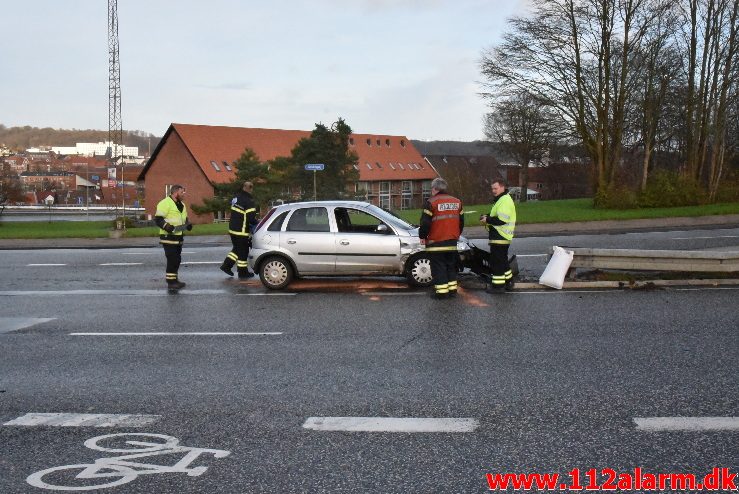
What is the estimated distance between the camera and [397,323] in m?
8.88

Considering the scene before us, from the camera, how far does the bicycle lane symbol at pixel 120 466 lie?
167 inches

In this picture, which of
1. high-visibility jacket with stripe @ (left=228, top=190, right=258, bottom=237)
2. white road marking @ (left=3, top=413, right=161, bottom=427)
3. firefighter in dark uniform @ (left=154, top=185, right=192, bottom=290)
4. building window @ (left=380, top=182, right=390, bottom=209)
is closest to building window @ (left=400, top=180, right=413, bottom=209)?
building window @ (left=380, top=182, right=390, bottom=209)

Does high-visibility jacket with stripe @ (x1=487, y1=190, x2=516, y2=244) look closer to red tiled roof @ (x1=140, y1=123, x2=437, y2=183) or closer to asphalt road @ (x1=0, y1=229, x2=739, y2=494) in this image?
asphalt road @ (x1=0, y1=229, x2=739, y2=494)

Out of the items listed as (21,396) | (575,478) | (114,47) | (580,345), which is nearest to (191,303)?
(21,396)

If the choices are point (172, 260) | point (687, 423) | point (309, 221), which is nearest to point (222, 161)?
point (172, 260)

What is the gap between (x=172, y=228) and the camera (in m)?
12.5

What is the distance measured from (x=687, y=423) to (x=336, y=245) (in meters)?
7.62

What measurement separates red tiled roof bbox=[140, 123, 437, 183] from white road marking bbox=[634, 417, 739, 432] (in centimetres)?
6616

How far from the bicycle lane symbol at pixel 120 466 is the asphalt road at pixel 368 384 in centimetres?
2

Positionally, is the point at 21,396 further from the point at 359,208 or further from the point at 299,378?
the point at 359,208

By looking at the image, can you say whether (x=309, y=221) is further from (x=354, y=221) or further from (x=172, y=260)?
(x=172, y=260)

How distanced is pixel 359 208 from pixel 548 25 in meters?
25.6

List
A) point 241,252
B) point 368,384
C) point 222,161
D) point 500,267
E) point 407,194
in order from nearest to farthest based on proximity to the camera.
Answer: point 368,384
point 500,267
point 241,252
point 222,161
point 407,194

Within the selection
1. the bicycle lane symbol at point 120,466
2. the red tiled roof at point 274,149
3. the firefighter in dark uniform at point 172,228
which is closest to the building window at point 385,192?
the red tiled roof at point 274,149
